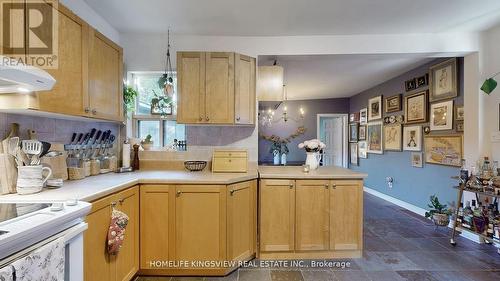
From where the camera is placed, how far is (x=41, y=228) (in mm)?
1000

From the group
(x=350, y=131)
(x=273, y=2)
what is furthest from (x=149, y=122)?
(x=350, y=131)

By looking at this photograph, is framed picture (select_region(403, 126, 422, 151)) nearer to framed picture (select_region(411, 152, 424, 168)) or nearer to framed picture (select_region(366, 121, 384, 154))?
framed picture (select_region(411, 152, 424, 168))

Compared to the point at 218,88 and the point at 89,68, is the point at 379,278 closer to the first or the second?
the point at 218,88

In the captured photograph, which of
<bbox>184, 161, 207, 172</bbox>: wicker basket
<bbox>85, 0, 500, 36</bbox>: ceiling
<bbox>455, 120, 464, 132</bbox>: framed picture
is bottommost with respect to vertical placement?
<bbox>184, 161, 207, 172</bbox>: wicker basket

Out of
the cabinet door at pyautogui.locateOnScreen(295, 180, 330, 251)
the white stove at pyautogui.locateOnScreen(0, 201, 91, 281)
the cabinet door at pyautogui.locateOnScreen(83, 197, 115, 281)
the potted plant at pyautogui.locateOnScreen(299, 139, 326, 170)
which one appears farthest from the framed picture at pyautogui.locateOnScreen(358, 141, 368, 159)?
the white stove at pyautogui.locateOnScreen(0, 201, 91, 281)

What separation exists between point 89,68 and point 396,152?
4.95m

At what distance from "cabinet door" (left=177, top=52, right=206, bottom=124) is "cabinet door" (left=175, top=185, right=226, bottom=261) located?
759 mm

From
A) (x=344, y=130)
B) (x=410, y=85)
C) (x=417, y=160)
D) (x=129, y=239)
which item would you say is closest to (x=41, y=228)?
(x=129, y=239)

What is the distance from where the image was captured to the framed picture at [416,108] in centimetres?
388

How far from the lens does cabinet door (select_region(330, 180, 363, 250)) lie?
2428mm

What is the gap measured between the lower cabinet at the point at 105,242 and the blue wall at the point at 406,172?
4.00m

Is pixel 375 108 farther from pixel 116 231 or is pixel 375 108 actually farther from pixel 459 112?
pixel 116 231

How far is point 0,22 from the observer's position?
50.9 inches

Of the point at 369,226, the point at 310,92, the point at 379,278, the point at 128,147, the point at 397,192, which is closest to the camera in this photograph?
the point at 379,278
